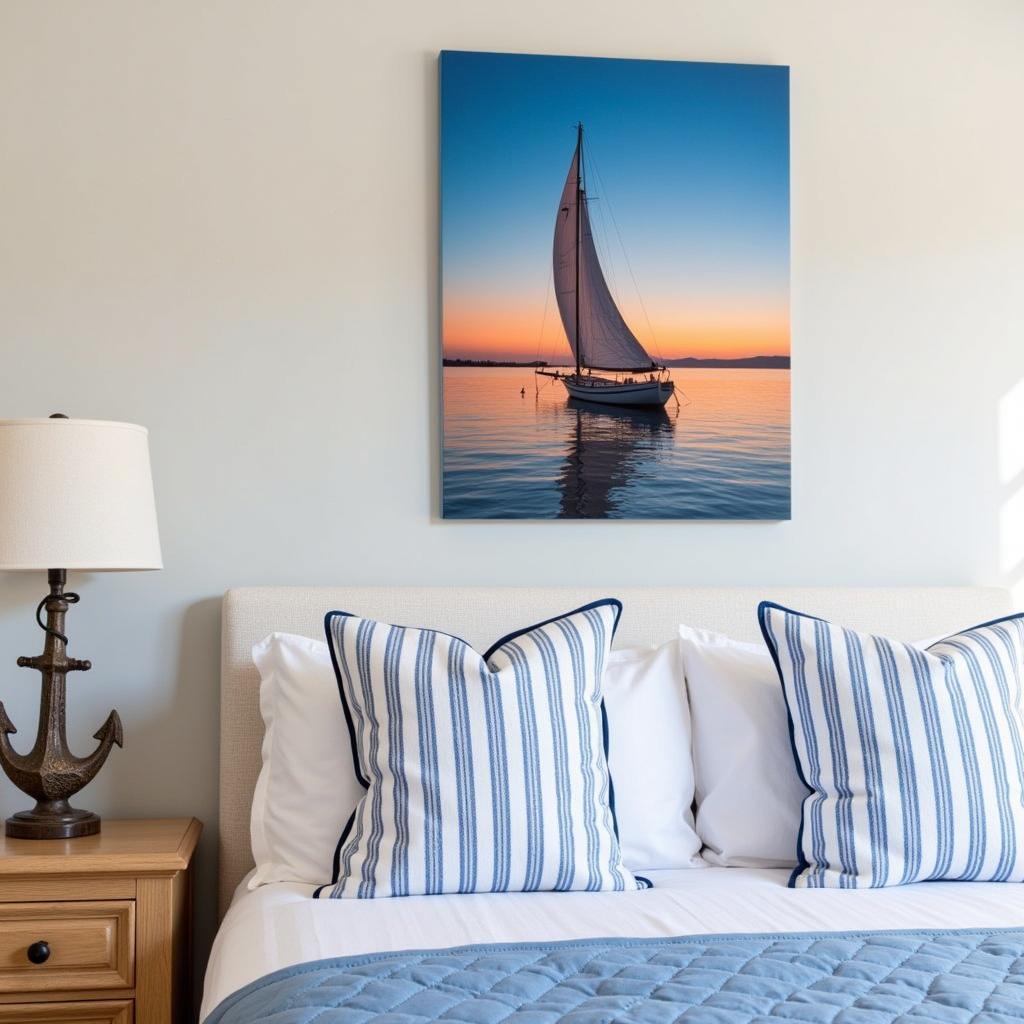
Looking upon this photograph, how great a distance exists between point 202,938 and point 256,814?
1.35 ft

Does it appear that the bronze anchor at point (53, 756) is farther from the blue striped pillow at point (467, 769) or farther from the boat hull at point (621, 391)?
the boat hull at point (621, 391)

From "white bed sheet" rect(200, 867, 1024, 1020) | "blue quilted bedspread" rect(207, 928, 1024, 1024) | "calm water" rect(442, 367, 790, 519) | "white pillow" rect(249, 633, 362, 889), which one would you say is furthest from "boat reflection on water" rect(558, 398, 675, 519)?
"blue quilted bedspread" rect(207, 928, 1024, 1024)

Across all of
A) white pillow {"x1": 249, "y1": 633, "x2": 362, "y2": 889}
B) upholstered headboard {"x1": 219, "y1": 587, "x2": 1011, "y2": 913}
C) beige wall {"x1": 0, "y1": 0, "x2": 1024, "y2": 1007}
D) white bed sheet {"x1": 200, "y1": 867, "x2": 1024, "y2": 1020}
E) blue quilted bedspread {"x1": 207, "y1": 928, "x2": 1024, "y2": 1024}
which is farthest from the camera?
beige wall {"x1": 0, "y1": 0, "x2": 1024, "y2": 1007}

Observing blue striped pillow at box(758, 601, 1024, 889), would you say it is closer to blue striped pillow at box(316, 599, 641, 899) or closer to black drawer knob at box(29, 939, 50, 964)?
blue striped pillow at box(316, 599, 641, 899)

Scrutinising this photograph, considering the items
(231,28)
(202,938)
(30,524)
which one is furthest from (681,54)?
(202,938)

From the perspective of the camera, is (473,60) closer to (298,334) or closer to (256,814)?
(298,334)

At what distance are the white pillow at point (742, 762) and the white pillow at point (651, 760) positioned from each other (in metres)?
0.03

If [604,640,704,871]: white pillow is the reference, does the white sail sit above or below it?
above

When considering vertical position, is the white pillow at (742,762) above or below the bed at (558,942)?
above

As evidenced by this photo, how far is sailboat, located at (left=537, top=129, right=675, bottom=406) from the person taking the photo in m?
2.62

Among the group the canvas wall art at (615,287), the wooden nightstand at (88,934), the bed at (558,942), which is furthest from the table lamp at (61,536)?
the canvas wall art at (615,287)

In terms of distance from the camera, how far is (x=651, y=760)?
2232mm

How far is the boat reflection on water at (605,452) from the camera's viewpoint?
2.60m

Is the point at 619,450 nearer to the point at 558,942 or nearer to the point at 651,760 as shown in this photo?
the point at 651,760
